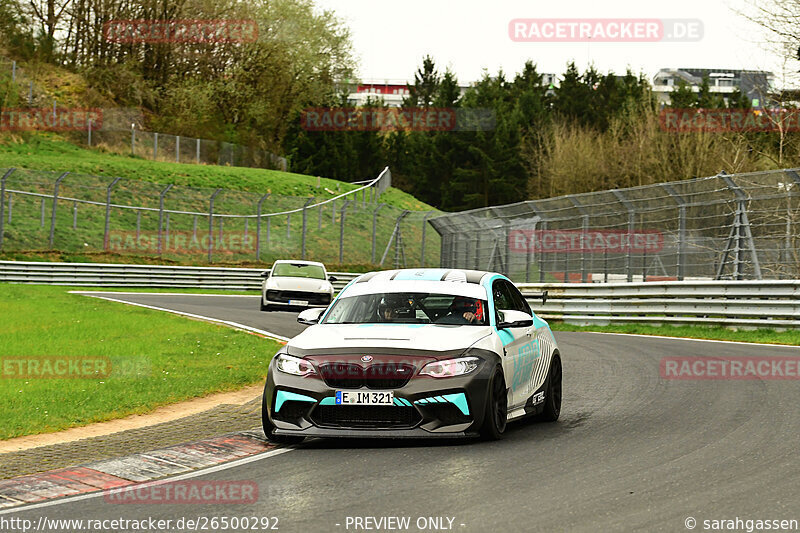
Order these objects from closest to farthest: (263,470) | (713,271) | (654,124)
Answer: (263,470), (713,271), (654,124)

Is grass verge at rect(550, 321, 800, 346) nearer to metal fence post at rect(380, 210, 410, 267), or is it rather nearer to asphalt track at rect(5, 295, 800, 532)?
asphalt track at rect(5, 295, 800, 532)

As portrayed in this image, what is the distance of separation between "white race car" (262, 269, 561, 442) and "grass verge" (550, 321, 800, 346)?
36.9 feet

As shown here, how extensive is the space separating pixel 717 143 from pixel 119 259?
27035 millimetres

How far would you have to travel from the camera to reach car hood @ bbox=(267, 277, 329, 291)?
28797 millimetres

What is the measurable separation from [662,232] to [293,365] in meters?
17.6

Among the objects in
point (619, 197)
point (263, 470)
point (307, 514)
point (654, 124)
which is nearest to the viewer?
point (307, 514)

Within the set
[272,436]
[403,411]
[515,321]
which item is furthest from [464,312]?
[272,436]

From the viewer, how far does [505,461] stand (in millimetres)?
8125

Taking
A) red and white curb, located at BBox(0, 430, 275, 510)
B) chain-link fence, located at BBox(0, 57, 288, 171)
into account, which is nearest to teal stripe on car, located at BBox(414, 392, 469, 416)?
red and white curb, located at BBox(0, 430, 275, 510)

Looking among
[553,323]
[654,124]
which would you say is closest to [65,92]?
[654,124]

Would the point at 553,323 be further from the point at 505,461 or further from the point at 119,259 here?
the point at 119,259

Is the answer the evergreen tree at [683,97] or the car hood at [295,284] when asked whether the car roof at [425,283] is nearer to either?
the car hood at [295,284]

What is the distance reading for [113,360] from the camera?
14883mm

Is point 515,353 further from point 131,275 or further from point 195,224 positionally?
point 195,224
